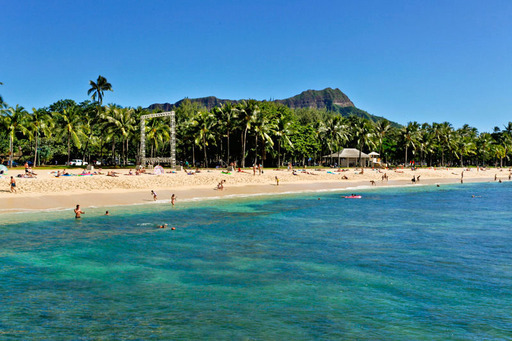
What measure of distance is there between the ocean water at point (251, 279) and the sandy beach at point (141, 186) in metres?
7.22

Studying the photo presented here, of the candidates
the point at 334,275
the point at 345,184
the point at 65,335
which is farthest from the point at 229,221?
the point at 345,184

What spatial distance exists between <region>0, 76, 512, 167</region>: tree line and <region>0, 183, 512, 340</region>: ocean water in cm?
3973

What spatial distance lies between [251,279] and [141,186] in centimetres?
3260

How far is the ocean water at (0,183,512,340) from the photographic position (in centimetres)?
1120

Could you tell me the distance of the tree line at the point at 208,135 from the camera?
215 ft

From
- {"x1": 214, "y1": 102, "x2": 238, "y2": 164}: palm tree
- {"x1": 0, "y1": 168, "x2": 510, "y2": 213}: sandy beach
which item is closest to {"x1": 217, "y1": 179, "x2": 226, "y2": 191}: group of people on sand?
{"x1": 0, "y1": 168, "x2": 510, "y2": 213}: sandy beach

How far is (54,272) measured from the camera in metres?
16.2

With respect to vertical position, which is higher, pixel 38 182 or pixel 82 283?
pixel 38 182

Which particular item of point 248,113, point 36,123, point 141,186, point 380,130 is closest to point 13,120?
point 36,123

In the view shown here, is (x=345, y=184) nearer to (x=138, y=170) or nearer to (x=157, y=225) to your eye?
(x=138, y=170)

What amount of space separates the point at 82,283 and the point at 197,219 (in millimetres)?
14956

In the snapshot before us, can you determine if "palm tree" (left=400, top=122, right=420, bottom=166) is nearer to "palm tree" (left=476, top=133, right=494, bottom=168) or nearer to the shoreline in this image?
"palm tree" (left=476, top=133, right=494, bottom=168)

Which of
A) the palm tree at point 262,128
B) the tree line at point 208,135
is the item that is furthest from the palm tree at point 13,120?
the palm tree at point 262,128

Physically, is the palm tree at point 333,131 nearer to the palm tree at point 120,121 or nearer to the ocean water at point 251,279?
the palm tree at point 120,121
